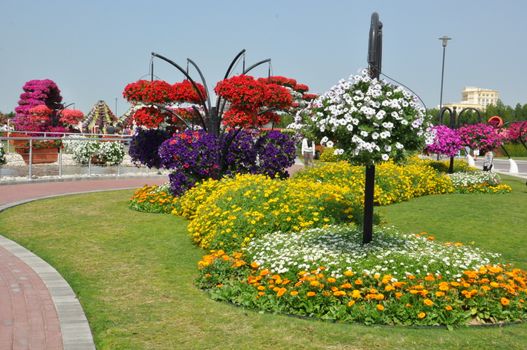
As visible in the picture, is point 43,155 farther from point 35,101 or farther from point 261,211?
point 261,211

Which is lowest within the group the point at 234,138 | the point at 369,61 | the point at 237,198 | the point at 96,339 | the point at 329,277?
the point at 96,339

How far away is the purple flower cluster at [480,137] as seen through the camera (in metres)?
20.7

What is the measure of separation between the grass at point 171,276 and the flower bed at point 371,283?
0.79ft

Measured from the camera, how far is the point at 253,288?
6.70 meters

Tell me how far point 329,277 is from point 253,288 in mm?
909

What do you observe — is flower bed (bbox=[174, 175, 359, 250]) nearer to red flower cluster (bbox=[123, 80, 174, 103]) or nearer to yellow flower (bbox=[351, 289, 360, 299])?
yellow flower (bbox=[351, 289, 360, 299])

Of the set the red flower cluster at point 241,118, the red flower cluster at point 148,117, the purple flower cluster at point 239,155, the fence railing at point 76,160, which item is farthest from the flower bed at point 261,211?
the fence railing at point 76,160

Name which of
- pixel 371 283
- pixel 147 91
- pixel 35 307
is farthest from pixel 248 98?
pixel 35 307

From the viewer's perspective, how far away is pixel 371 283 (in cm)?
644

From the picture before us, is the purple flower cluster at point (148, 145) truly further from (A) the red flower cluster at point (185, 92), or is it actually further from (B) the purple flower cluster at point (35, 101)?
(B) the purple flower cluster at point (35, 101)

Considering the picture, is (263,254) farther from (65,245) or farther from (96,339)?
(65,245)

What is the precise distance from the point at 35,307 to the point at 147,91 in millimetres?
7841

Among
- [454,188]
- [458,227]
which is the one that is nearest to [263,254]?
[458,227]

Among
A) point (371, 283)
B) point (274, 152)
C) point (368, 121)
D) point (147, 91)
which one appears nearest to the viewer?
point (371, 283)
